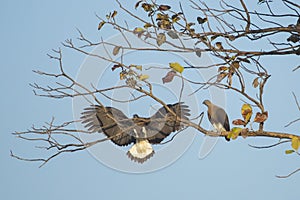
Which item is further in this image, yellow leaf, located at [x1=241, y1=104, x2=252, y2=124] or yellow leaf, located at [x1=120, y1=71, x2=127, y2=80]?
yellow leaf, located at [x1=120, y1=71, x2=127, y2=80]

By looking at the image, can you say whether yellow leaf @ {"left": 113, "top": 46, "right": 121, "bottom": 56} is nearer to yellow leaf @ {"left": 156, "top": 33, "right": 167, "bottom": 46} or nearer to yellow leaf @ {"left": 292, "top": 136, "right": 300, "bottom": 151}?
yellow leaf @ {"left": 156, "top": 33, "right": 167, "bottom": 46}

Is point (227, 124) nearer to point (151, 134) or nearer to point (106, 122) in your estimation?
point (151, 134)

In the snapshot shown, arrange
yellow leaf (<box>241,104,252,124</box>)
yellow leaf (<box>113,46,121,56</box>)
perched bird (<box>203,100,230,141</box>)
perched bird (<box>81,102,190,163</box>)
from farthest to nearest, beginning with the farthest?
perched bird (<box>203,100,230,141</box>), perched bird (<box>81,102,190,163</box>), yellow leaf (<box>113,46,121,56</box>), yellow leaf (<box>241,104,252,124</box>)

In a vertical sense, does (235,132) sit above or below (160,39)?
below

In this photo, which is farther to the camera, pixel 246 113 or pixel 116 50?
pixel 116 50

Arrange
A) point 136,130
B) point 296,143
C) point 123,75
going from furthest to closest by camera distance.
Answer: point 136,130 → point 123,75 → point 296,143

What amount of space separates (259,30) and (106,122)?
7.99 ft

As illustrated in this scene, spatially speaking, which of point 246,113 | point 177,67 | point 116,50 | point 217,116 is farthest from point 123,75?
point 217,116

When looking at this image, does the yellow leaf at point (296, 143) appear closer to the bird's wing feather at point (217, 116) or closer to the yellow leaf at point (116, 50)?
the yellow leaf at point (116, 50)

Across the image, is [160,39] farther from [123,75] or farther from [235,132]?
[235,132]

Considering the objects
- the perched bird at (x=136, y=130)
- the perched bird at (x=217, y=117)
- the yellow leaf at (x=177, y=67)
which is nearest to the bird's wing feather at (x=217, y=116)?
the perched bird at (x=217, y=117)

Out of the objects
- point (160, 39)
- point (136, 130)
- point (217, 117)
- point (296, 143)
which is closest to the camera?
point (296, 143)

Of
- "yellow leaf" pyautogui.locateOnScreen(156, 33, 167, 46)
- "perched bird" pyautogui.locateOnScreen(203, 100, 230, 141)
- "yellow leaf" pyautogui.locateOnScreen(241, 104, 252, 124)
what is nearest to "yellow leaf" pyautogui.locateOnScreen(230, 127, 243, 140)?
"yellow leaf" pyautogui.locateOnScreen(241, 104, 252, 124)

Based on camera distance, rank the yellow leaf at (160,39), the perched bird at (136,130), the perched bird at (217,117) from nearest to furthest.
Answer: the yellow leaf at (160,39), the perched bird at (136,130), the perched bird at (217,117)
